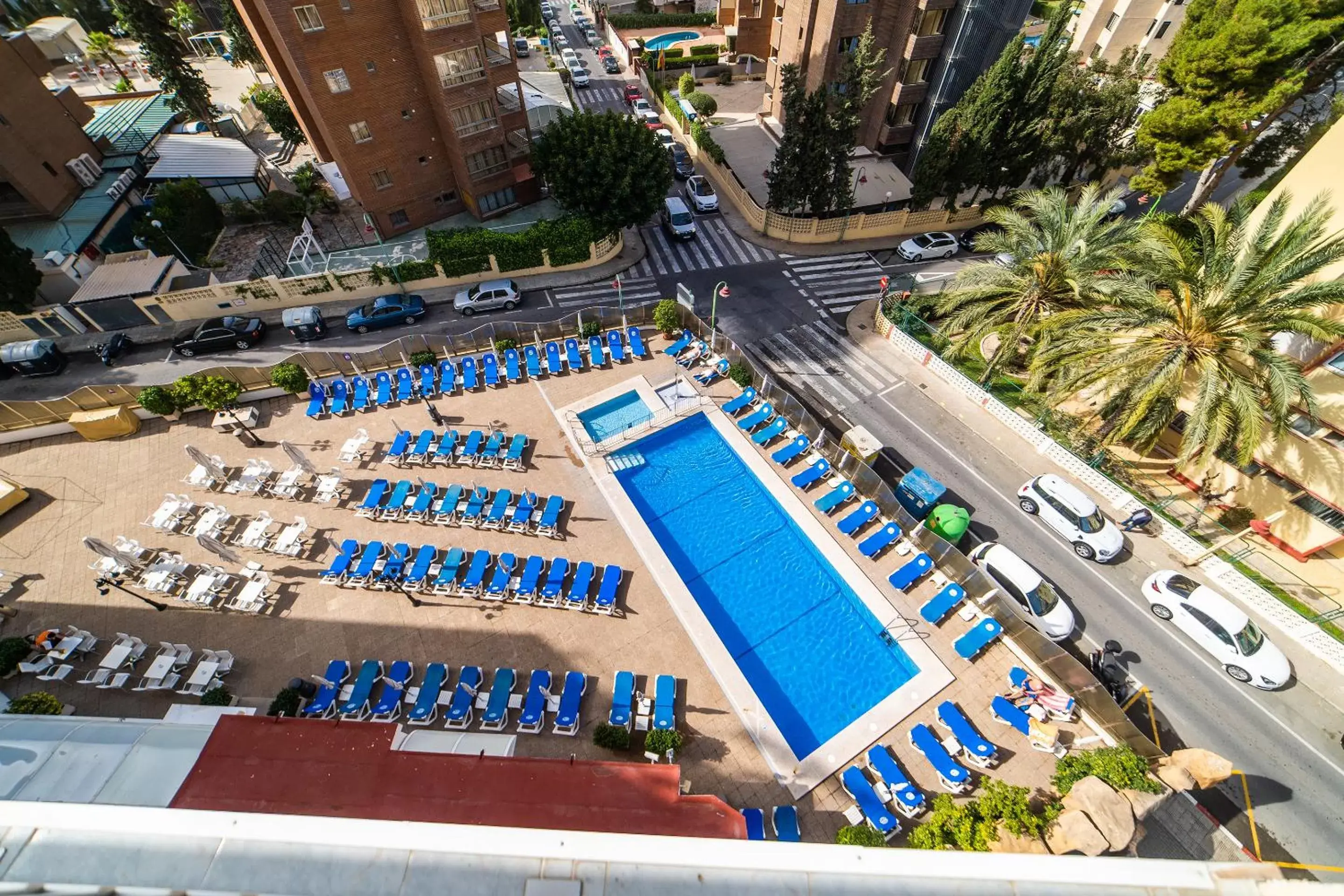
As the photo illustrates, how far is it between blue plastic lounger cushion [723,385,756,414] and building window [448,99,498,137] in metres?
24.9

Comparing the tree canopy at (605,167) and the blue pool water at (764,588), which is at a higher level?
the tree canopy at (605,167)

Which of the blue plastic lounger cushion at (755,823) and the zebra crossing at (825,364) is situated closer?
the blue plastic lounger cushion at (755,823)

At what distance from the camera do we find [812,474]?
78.6 feet

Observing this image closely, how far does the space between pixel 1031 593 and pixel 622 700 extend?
613 inches

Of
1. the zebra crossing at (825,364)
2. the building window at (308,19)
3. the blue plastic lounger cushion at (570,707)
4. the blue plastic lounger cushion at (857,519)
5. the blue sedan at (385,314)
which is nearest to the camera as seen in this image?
the blue plastic lounger cushion at (570,707)

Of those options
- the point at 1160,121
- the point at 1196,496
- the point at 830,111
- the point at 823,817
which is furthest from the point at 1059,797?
the point at 830,111

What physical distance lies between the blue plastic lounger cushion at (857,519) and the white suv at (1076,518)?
712cm

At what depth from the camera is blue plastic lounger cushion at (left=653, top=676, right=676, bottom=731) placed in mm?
17234

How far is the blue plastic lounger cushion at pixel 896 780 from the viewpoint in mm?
15852

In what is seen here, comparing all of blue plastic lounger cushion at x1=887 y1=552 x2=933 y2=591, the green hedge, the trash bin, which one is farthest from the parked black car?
the green hedge

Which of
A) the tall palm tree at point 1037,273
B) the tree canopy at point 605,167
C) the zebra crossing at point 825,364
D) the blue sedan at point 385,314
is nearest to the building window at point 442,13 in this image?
the tree canopy at point 605,167

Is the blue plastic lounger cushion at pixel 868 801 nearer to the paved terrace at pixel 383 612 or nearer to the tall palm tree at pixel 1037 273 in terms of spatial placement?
the paved terrace at pixel 383 612

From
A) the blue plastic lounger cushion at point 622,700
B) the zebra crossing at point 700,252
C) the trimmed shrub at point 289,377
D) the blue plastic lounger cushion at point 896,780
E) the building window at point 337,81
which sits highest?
the building window at point 337,81

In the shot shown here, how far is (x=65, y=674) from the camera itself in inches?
702
